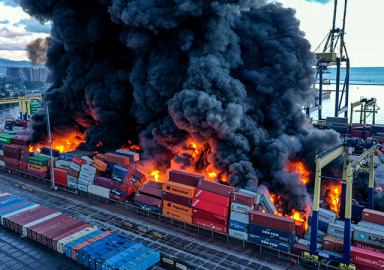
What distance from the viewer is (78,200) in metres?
54.8

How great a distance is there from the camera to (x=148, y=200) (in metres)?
49.0

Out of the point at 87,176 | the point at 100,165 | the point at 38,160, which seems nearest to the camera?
the point at 87,176

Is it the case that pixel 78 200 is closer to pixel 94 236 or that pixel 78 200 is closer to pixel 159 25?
pixel 94 236

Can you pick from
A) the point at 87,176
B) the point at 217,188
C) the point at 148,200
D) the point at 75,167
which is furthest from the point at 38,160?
the point at 217,188

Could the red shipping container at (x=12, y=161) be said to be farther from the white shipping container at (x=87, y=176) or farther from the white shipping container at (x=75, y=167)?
the white shipping container at (x=87, y=176)

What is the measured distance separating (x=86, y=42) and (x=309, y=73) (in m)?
47.0

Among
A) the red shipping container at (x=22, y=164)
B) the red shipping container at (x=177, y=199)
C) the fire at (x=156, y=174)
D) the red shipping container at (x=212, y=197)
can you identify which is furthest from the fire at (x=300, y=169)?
the red shipping container at (x=22, y=164)

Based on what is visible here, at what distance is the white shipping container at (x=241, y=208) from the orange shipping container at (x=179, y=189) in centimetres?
587

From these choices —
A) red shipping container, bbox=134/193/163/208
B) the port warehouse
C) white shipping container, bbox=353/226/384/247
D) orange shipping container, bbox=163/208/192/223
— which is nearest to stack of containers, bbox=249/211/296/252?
the port warehouse

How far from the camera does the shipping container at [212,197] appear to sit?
42491 mm

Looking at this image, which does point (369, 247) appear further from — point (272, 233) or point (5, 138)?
point (5, 138)

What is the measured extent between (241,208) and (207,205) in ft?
14.8

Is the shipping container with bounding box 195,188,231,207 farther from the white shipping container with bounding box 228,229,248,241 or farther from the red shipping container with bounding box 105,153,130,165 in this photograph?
the red shipping container with bounding box 105,153,130,165

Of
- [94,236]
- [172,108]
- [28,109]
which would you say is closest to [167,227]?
[94,236]
